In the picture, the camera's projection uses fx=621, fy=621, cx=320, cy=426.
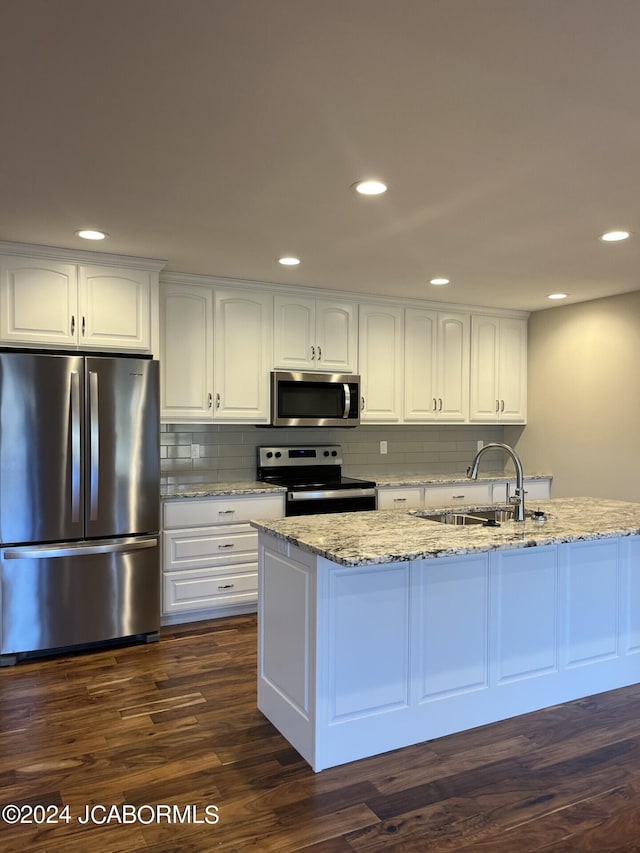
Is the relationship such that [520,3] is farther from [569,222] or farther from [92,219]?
[92,219]

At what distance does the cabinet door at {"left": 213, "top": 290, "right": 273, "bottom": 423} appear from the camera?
4438 millimetres

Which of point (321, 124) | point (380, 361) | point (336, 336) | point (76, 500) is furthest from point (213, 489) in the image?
point (321, 124)

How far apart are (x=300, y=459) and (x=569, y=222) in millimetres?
2687

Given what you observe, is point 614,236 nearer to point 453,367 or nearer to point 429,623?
point 453,367

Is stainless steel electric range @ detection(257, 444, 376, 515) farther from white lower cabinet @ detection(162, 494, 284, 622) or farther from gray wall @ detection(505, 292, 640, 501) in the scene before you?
gray wall @ detection(505, 292, 640, 501)

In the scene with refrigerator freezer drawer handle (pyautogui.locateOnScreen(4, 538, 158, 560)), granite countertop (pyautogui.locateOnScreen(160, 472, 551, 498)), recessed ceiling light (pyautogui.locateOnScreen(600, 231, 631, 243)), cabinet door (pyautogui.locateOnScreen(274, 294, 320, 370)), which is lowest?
refrigerator freezer drawer handle (pyautogui.locateOnScreen(4, 538, 158, 560))

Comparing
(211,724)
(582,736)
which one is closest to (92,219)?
(211,724)

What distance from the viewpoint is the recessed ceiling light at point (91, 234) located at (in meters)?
3.27

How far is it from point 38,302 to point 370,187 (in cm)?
209

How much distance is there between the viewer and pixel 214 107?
1.97 metres

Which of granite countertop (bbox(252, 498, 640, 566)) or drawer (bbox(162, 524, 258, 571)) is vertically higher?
granite countertop (bbox(252, 498, 640, 566))

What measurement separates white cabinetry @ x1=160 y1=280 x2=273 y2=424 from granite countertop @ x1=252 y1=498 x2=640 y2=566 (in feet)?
5.74

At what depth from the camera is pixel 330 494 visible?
14.8 ft

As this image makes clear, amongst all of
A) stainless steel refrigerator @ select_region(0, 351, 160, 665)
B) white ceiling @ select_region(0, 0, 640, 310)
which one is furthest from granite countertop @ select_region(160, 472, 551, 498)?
white ceiling @ select_region(0, 0, 640, 310)
